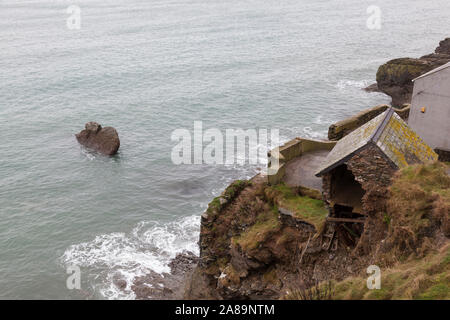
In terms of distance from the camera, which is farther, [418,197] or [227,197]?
[227,197]

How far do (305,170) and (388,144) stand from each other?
293 inches

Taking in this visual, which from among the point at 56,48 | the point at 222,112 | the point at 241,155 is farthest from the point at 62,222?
the point at 56,48

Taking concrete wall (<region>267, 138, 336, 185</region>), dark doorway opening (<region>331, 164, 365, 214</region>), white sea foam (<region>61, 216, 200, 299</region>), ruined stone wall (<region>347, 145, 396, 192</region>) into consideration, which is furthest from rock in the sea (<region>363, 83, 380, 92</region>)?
ruined stone wall (<region>347, 145, 396, 192</region>)

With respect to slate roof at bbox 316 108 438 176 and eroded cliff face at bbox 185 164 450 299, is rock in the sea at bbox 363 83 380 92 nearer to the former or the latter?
eroded cliff face at bbox 185 164 450 299

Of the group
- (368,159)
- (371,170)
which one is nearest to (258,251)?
(371,170)

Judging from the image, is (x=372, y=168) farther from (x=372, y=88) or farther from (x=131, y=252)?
(x=372, y=88)

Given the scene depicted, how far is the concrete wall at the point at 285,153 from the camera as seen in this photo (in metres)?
23.8

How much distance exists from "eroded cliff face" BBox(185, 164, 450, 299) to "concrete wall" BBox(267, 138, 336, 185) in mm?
743

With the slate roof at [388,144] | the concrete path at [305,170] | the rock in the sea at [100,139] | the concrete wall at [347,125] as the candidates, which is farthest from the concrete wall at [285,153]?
the rock in the sea at [100,139]

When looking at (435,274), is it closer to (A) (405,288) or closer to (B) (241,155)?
(A) (405,288)

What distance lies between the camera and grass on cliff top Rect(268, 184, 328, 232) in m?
20.6

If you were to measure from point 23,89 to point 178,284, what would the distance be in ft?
186

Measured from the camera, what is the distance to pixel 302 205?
21812 millimetres
